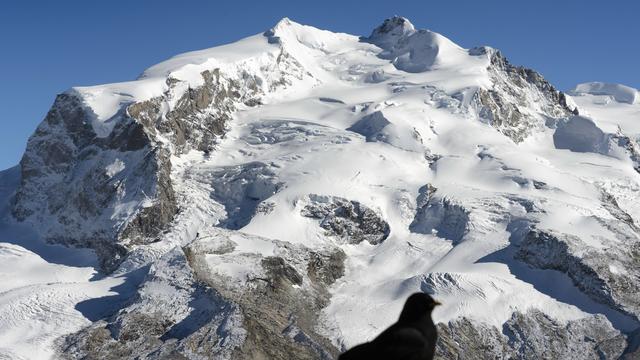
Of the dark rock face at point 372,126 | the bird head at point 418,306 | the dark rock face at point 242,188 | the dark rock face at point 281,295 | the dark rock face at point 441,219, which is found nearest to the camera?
the bird head at point 418,306

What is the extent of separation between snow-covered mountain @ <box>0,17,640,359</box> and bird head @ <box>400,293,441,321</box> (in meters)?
90.0

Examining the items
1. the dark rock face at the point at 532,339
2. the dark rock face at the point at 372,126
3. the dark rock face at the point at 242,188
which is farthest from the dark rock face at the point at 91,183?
the dark rock face at the point at 532,339

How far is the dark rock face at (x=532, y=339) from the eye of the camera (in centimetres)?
11506

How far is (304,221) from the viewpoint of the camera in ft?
470

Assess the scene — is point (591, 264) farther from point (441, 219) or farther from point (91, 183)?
point (91, 183)

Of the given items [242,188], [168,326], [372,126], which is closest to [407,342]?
[168,326]

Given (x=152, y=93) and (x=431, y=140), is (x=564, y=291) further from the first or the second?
(x=152, y=93)

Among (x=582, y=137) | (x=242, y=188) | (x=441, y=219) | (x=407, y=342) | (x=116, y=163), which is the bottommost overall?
(x=582, y=137)

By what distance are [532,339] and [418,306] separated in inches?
4253

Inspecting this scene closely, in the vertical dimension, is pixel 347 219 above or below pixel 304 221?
below

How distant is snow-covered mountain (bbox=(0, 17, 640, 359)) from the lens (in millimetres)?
115438

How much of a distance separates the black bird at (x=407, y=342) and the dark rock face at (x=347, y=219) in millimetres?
127775

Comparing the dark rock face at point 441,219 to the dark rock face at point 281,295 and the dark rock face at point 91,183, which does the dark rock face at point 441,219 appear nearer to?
the dark rock face at point 281,295

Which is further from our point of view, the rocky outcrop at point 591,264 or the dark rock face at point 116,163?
the dark rock face at point 116,163
